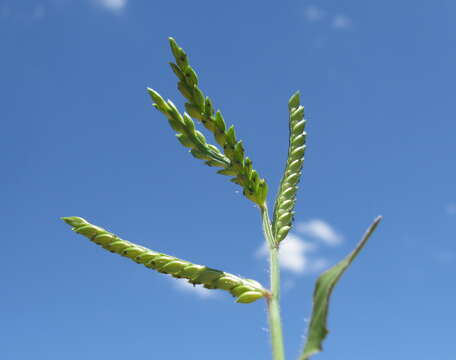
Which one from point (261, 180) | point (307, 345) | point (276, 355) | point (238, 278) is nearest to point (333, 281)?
point (307, 345)

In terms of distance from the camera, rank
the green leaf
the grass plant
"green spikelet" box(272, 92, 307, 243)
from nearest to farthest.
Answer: the green leaf < the grass plant < "green spikelet" box(272, 92, 307, 243)

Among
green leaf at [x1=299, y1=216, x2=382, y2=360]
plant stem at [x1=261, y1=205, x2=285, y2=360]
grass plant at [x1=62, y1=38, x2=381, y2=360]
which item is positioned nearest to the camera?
green leaf at [x1=299, y1=216, x2=382, y2=360]

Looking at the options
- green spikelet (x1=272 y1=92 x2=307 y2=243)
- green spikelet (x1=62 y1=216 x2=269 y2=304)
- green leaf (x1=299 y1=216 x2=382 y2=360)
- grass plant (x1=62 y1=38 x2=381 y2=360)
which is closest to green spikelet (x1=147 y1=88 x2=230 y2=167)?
grass plant (x1=62 y1=38 x2=381 y2=360)

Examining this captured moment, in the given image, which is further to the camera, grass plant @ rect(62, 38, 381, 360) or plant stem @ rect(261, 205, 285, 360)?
grass plant @ rect(62, 38, 381, 360)

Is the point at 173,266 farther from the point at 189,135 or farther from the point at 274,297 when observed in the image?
the point at 189,135

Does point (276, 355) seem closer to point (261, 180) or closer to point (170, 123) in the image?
point (261, 180)

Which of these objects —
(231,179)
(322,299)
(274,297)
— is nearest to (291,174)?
(231,179)

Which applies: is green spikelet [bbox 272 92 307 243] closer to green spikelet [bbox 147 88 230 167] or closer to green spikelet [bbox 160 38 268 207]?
green spikelet [bbox 160 38 268 207]
